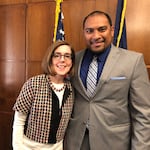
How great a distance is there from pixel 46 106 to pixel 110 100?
426 millimetres

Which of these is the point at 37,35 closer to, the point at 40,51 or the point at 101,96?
the point at 40,51

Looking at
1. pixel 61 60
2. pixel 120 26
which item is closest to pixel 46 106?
pixel 61 60

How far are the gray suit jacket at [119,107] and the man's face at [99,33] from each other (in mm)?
87

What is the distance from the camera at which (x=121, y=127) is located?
1.61m

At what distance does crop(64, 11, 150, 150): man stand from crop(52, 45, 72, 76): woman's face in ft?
0.42

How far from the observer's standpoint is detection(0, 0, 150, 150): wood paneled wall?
2305mm

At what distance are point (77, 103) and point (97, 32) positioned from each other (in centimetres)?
52

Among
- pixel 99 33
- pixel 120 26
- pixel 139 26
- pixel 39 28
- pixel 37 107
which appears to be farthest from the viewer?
pixel 39 28

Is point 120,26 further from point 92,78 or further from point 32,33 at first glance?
point 32,33

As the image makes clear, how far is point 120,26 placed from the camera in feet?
6.81

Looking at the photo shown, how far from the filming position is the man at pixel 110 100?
1567 mm

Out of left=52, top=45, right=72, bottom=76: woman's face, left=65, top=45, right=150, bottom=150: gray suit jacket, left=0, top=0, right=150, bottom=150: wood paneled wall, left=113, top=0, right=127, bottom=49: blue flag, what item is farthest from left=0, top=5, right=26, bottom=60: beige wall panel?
left=65, top=45, right=150, bottom=150: gray suit jacket

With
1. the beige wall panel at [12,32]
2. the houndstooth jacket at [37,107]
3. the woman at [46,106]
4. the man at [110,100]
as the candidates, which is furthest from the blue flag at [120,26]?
the beige wall panel at [12,32]

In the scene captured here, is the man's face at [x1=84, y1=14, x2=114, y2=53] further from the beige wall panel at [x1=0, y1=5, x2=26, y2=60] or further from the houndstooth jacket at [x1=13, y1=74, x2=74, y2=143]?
the beige wall panel at [x1=0, y1=5, x2=26, y2=60]
